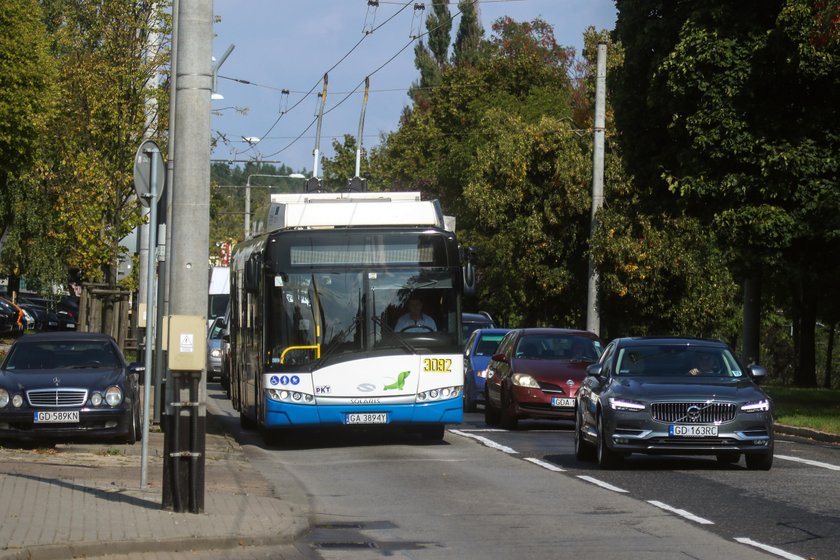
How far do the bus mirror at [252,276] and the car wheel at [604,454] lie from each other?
5.67 meters

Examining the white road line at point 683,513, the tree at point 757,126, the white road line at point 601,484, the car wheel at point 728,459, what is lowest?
the white road line at point 601,484

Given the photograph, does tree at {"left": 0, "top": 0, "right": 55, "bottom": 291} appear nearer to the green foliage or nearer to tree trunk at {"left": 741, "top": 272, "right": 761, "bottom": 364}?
the green foliage

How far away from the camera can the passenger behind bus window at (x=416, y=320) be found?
65.3 feet

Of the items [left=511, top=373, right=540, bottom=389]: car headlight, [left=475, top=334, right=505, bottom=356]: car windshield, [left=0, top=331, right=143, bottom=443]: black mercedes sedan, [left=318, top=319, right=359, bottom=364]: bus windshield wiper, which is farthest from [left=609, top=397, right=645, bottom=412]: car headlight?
[left=475, top=334, right=505, bottom=356]: car windshield

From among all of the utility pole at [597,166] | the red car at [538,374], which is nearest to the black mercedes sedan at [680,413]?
the red car at [538,374]

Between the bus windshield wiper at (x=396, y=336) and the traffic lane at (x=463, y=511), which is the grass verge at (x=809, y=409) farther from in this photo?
the traffic lane at (x=463, y=511)

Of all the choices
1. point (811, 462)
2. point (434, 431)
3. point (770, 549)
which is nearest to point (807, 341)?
point (434, 431)

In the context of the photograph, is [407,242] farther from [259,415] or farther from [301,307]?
[259,415]

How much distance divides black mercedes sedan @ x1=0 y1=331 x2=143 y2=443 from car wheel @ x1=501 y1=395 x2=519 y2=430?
615 cm

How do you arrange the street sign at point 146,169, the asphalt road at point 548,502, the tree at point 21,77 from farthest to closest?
the tree at point 21,77, the street sign at point 146,169, the asphalt road at point 548,502

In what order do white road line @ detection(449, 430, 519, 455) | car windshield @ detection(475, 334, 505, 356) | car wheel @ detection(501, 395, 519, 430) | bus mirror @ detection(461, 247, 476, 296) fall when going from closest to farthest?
1. white road line @ detection(449, 430, 519, 455)
2. bus mirror @ detection(461, 247, 476, 296)
3. car wheel @ detection(501, 395, 519, 430)
4. car windshield @ detection(475, 334, 505, 356)

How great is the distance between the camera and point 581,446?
58.6ft

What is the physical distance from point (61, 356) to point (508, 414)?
23.4 ft

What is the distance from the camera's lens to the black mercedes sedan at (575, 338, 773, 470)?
631 inches
